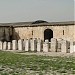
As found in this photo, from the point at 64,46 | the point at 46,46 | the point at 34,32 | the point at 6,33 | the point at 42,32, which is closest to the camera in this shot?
the point at 64,46

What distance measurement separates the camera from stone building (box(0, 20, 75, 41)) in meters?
35.2

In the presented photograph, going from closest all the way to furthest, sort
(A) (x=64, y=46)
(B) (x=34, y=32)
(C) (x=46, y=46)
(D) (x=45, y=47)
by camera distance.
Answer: (A) (x=64, y=46) < (C) (x=46, y=46) < (D) (x=45, y=47) < (B) (x=34, y=32)

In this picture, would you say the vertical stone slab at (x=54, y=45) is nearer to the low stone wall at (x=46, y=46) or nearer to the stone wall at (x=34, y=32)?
the low stone wall at (x=46, y=46)

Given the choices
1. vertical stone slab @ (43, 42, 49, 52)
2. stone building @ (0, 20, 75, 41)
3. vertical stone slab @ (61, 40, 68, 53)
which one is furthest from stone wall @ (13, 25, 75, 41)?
vertical stone slab @ (61, 40, 68, 53)

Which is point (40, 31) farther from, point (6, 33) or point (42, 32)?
point (6, 33)

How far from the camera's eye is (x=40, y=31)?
124 ft

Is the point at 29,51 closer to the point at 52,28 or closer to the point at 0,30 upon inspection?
the point at 52,28

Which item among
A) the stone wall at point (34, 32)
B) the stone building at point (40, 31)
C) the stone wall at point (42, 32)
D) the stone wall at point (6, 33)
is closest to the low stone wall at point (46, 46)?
the stone wall at point (42, 32)

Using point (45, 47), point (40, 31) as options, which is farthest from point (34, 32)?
point (45, 47)

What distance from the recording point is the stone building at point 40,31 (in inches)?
1385

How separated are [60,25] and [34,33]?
396 cm

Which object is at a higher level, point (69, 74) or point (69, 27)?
point (69, 27)

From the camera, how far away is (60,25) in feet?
118

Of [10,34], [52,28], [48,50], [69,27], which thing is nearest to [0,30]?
[10,34]
